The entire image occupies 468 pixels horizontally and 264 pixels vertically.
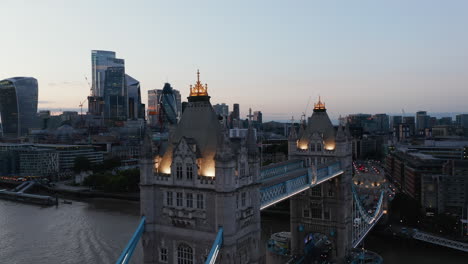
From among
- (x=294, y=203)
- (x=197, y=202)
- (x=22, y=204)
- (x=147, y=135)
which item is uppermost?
(x=147, y=135)

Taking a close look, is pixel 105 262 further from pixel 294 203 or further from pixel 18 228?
pixel 18 228

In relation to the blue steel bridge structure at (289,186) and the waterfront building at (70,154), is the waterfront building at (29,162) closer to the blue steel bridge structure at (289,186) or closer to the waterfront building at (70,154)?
the waterfront building at (70,154)

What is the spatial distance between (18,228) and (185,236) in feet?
151

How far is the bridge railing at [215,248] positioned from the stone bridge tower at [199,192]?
248 mm

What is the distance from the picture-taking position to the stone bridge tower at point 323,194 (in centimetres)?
3994

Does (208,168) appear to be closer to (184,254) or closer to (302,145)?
(184,254)

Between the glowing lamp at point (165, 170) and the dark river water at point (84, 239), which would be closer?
the glowing lamp at point (165, 170)

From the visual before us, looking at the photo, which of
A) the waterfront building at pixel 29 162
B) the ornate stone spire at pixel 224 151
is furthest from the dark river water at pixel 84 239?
the waterfront building at pixel 29 162

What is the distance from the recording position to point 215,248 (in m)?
19.4

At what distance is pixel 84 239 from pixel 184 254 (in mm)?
33050

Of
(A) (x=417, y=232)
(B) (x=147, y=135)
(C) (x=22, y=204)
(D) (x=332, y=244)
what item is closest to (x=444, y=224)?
(A) (x=417, y=232)

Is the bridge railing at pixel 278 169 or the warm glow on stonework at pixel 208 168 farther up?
the warm glow on stonework at pixel 208 168

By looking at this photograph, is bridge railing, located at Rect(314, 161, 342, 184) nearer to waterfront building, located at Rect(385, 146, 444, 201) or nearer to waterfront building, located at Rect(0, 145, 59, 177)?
waterfront building, located at Rect(385, 146, 444, 201)

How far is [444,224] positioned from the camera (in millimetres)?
52500
